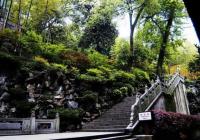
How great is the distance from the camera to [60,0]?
36.2 meters

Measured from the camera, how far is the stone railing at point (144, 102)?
52.0 feet

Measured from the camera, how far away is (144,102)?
18.0 m

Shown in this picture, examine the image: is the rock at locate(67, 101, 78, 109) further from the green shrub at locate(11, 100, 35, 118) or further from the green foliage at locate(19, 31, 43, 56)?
the green foliage at locate(19, 31, 43, 56)

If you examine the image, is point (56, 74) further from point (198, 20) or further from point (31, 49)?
point (198, 20)

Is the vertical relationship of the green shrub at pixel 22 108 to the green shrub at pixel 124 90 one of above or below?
below

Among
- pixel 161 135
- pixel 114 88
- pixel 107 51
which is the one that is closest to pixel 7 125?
pixel 161 135

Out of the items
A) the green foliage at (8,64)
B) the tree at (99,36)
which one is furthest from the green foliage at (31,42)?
the tree at (99,36)

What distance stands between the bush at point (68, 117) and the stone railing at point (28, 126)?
0.69 m

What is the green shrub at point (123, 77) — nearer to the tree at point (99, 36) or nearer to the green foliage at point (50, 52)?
the green foliage at point (50, 52)

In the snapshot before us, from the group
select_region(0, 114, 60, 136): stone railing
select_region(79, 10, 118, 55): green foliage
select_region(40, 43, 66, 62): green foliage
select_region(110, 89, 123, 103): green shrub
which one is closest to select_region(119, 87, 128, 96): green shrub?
select_region(110, 89, 123, 103): green shrub

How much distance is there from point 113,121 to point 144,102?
2492mm

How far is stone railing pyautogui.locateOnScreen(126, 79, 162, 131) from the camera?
52.0 ft

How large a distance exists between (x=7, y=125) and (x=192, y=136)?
10.6m

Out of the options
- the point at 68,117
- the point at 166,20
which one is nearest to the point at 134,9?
the point at 166,20
